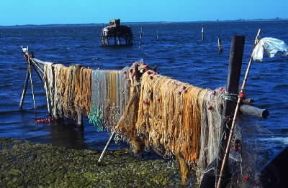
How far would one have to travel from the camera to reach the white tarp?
26.0 feet

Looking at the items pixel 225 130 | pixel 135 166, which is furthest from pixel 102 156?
pixel 225 130

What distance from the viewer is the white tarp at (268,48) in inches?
312

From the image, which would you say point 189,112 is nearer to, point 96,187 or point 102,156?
point 96,187

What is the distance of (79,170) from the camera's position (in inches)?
443

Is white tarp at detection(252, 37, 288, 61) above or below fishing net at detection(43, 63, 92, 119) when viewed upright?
above

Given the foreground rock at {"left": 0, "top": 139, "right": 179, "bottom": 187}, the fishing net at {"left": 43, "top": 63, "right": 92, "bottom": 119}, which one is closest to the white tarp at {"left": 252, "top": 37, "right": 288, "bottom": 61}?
the foreground rock at {"left": 0, "top": 139, "right": 179, "bottom": 187}

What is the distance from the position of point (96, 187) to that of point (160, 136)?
149cm

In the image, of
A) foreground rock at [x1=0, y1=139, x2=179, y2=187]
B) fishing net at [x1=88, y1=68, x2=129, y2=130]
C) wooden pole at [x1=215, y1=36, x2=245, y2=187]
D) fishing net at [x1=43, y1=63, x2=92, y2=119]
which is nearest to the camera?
wooden pole at [x1=215, y1=36, x2=245, y2=187]

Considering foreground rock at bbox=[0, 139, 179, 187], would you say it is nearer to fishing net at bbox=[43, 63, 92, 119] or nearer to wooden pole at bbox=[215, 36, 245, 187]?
fishing net at bbox=[43, 63, 92, 119]

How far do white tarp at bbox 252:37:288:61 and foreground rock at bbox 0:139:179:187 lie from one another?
10.8 feet

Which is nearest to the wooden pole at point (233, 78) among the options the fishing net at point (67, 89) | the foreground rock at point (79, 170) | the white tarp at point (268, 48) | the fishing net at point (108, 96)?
the white tarp at point (268, 48)

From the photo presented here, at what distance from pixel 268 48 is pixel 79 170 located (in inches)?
197

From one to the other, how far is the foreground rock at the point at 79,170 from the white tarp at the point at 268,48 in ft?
10.8

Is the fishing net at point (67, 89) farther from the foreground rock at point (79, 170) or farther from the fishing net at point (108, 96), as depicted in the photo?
the foreground rock at point (79, 170)
